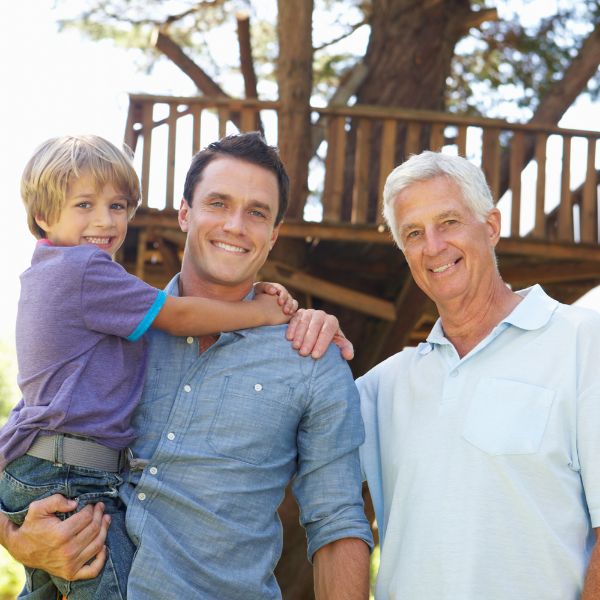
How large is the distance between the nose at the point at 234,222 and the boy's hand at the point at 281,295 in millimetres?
262

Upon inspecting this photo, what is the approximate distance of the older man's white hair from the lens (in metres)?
3.26

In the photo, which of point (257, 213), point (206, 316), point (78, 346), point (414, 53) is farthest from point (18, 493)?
point (414, 53)

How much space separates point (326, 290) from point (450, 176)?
519cm

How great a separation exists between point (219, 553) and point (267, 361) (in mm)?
607

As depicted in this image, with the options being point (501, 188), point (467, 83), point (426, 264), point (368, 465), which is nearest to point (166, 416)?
point (368, 465)

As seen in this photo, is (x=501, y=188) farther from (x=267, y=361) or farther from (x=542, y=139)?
(x=267, y=361)

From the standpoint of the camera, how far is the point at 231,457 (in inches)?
113

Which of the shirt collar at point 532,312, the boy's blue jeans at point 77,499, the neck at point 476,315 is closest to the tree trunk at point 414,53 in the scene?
the neck at point 476,315

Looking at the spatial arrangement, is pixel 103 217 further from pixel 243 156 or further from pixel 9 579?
pixel 9 579

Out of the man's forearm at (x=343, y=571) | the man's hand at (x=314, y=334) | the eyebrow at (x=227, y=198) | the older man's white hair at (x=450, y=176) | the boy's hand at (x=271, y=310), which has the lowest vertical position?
the man's forearm at (x=343, y=571)

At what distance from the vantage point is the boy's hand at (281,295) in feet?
10.6

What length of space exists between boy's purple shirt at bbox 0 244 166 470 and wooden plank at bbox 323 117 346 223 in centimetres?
501

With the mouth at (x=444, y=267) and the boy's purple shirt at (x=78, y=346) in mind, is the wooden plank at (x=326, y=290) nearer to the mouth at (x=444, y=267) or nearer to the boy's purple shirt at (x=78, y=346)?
the mouth at (x=444, y=267)

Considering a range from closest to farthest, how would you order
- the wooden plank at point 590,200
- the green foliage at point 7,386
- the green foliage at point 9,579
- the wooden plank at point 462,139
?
the wooden plank at point 462,139, the wooden plank at point 590,200, the green foliage at point 9,579, the green foliage at point 7,386
